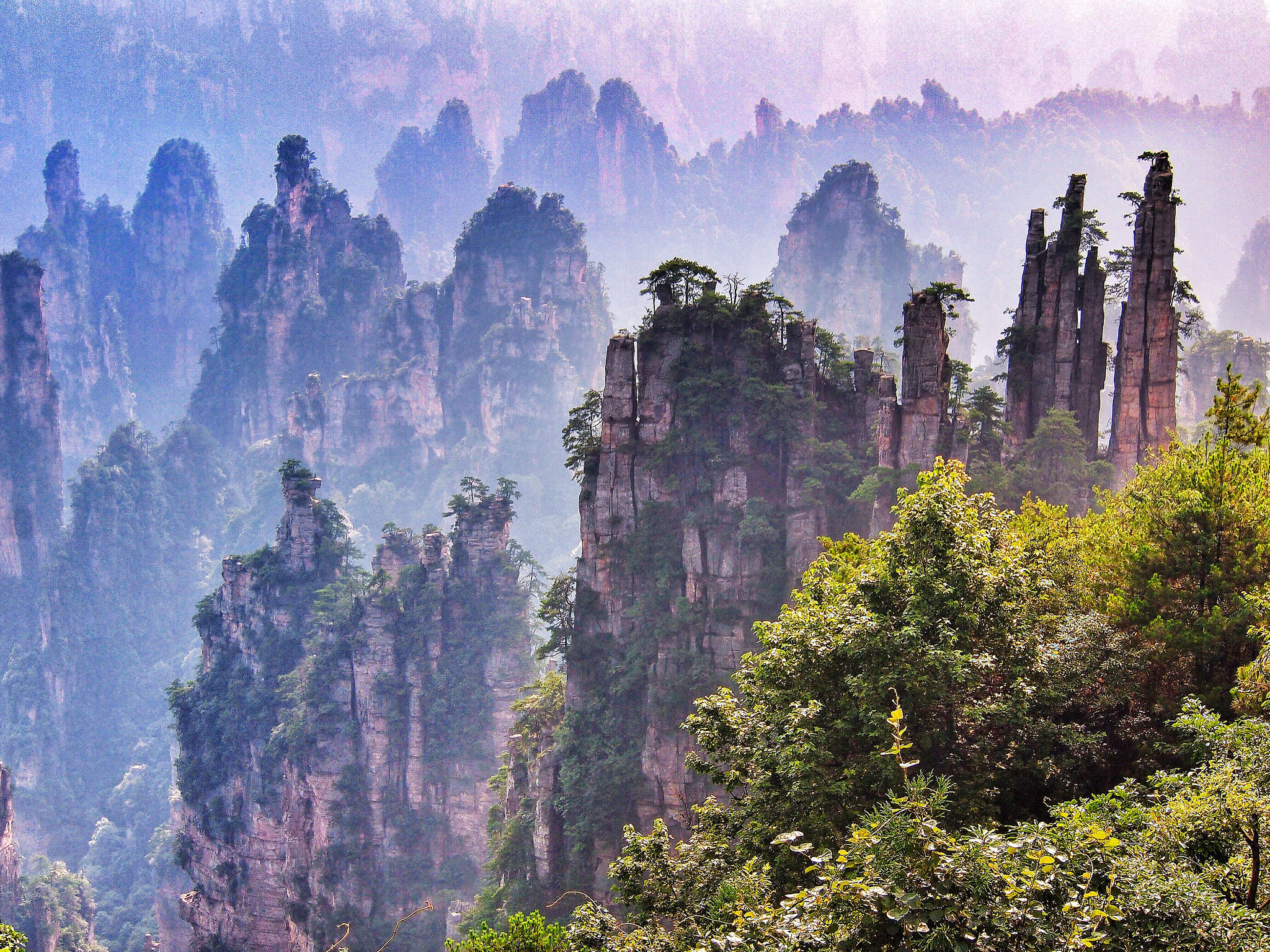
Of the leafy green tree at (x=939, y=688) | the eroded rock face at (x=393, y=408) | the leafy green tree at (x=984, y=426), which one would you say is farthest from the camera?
the eroded rock face at (x=393, y=408)

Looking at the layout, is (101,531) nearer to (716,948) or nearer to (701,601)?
(701,601)

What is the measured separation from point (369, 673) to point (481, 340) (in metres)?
50.4

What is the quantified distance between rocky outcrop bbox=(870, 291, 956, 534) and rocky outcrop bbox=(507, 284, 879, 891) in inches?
96.5

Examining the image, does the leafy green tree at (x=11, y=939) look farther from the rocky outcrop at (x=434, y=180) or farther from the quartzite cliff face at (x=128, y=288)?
the rocky outcrop at (x=434, y=180)

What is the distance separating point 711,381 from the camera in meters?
35.2

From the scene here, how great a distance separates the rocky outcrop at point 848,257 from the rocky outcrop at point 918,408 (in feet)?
194

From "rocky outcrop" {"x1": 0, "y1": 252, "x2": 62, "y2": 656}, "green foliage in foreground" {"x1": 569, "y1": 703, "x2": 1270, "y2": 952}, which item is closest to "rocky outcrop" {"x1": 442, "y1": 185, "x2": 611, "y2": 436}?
"rocky outcrop" {"x1": 0, "y1": 252, "x2": 62, "y2": 656}

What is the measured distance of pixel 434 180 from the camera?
497ft

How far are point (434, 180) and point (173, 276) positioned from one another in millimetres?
44025

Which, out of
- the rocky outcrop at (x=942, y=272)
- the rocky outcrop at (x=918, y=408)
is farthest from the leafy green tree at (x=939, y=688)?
the rocky outcrop at (x=942, y=272)

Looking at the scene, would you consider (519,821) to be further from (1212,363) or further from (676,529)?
(1212,363)

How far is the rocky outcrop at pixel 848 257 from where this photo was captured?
8862 cm

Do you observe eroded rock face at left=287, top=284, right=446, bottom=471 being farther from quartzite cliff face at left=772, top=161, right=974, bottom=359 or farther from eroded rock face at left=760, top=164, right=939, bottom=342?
eroded rock face at left=760, top=164, right=939, bottom=342

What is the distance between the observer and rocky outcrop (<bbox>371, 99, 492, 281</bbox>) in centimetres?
15050
